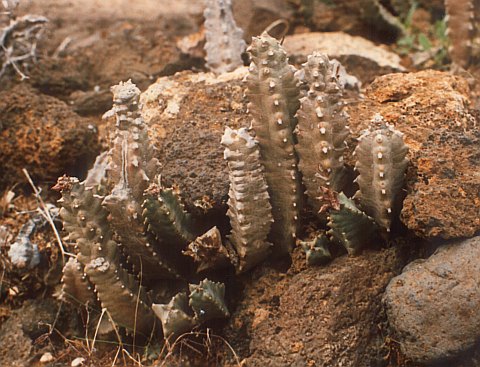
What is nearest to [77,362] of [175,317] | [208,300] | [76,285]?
[76,285]

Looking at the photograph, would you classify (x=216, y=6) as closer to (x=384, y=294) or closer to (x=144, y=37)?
(x=144, y=37)

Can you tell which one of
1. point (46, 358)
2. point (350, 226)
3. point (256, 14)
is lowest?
point (46, 358)

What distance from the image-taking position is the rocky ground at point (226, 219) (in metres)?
2.71

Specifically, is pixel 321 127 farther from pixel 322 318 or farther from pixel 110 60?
pixel 110 60

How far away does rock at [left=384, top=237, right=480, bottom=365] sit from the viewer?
8.32 feet

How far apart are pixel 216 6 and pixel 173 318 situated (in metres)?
2.07

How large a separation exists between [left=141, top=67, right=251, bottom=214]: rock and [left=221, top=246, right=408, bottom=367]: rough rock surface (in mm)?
571

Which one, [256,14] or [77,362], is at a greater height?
[256,14]

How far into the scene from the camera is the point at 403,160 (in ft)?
9.28

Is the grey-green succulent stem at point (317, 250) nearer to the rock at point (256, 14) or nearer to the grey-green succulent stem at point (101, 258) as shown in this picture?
the grey-green succulent stem at point (101, 258)

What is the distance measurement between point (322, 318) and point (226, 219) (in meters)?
0.77

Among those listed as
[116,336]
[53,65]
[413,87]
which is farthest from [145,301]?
[53,65]

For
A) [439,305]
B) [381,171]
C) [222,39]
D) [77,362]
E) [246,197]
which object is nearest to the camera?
[439,305]

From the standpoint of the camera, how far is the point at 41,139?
3.95 metres
